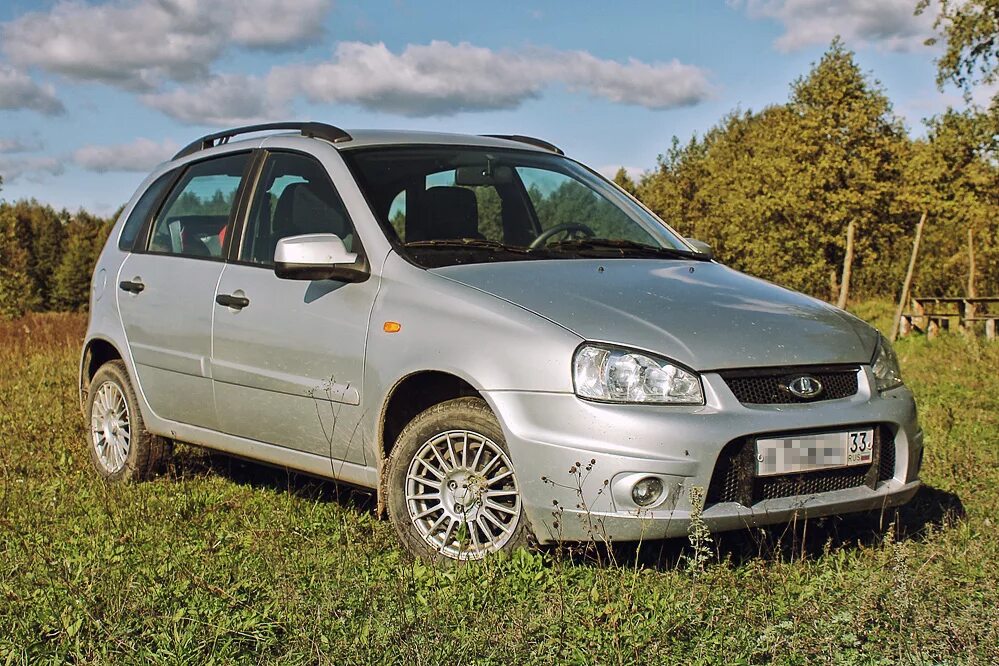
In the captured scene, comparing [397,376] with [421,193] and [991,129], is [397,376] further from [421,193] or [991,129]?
[991,129]

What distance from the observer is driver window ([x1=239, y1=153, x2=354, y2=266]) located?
5.48 meters

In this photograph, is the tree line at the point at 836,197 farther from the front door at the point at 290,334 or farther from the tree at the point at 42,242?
the tree at the point at 42,242

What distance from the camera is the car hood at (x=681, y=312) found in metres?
4.26

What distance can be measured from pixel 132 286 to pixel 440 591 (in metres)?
3.32

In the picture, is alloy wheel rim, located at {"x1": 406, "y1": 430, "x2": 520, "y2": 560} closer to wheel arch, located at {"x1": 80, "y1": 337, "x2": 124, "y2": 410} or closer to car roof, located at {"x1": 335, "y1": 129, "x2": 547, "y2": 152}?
car roof, located at {"x1": 335, "y1": 129, "x2": 547, "y2": 152}


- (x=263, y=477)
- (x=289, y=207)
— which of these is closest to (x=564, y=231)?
(x=289, y=207)

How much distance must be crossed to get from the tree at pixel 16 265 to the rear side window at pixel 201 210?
66.0 meters

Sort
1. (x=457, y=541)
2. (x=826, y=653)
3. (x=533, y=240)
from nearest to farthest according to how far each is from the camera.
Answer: (x=826, y=653), (x=457, y=541), (x=533, y=240)

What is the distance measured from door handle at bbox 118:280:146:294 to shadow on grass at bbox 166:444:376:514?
3.28 ft

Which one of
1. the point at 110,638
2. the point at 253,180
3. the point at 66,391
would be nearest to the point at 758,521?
the point at 110,638

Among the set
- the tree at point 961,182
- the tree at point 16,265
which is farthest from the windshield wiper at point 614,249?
the tree at point 16,265

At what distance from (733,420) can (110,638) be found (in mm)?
2207

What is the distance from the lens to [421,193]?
18.1 feet

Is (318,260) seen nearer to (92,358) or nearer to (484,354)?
(484,354)
